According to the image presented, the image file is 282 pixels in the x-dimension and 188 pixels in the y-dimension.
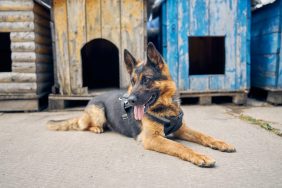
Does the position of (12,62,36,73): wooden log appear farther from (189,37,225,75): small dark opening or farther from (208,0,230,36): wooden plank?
(189,37,225,75): small dark opening

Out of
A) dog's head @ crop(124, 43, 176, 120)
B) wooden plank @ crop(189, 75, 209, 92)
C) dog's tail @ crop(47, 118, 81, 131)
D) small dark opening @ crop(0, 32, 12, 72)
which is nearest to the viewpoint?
dog's head @ crop(124, 43, 176, 120)

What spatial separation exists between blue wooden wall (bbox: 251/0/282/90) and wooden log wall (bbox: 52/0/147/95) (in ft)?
7.97

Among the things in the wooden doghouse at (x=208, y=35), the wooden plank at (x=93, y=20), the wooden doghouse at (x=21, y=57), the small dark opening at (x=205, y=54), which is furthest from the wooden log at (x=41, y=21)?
the small dark opening at (x=205, y=54)

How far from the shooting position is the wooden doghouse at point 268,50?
5277 millimetres

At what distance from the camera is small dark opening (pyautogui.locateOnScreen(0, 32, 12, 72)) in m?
7.35

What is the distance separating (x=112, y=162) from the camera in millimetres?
2625

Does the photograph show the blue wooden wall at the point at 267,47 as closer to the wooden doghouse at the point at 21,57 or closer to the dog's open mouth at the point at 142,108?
the dog's open mouth at the point at 142,108

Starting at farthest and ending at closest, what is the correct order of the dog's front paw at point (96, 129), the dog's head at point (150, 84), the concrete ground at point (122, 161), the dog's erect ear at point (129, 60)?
the dog's front paw at point (96, 129) < the dog's erect ear at point (129, 60) < the dog's head at point (150, 84) < the concrete ground at point (122, 161)

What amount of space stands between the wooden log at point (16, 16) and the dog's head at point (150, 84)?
296 centimetres

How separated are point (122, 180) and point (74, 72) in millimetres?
3487

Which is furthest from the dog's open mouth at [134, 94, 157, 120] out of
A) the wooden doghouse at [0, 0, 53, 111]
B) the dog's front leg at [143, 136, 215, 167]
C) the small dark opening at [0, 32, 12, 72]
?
the small dark opening at [0, 32, 12, 72]

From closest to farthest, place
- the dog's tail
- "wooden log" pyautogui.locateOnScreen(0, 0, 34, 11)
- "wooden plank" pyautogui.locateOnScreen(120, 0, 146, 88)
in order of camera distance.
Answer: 1. the dog's tail
2. "wooden log" pyautogui.locateOnScreen(0, 0, 34, 11)
3. "wooden plank" pyautogui.locateOnScreen(120, 0, 146, 88)

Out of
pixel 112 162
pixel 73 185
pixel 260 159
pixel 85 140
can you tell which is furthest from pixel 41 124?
pixel 260 159

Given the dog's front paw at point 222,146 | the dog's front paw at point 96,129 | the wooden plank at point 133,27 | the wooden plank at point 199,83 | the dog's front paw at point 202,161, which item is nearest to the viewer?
the dog's front paw at point 202,161
